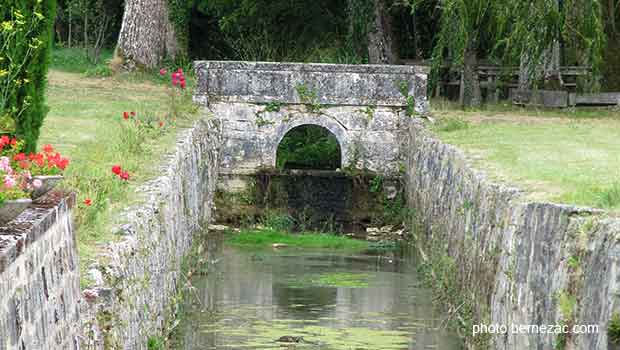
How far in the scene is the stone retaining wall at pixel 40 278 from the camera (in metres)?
5.53

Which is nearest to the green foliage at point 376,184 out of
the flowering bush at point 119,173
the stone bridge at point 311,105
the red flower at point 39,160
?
the stone bridge at point 311,105

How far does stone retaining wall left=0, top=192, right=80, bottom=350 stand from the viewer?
553cm

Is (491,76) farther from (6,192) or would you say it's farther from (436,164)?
(6,192)

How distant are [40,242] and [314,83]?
15569mm

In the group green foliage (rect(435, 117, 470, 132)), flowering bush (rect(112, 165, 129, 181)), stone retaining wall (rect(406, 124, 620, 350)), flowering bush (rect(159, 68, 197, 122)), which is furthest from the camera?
flowering bush (rect(159, 68, 197, 122))

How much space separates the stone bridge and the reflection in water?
3568mm

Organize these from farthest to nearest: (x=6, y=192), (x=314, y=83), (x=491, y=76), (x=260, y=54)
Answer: (x=260, y=54) < (x=491, y=76) < (x=314, y=83) < (x=6, y=192)

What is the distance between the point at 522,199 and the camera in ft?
34.4

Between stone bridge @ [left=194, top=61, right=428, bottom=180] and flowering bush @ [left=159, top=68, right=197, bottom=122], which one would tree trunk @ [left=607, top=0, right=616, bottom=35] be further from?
flowering bush @ [left=159, top=68, right=197, bottom=122]

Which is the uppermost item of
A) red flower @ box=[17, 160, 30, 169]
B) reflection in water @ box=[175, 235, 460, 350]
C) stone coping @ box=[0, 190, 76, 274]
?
red flower @ box=[17, 160, 30, 169]

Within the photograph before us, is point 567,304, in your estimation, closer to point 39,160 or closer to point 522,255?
point 522,255

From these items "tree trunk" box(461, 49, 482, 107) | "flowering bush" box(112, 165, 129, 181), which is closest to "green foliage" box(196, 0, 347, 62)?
"tree trunk" box(461, 49, 482, 107)

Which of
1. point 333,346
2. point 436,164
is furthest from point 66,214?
point 436,164

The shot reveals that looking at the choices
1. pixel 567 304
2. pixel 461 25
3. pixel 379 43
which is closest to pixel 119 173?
pixel 567 304
